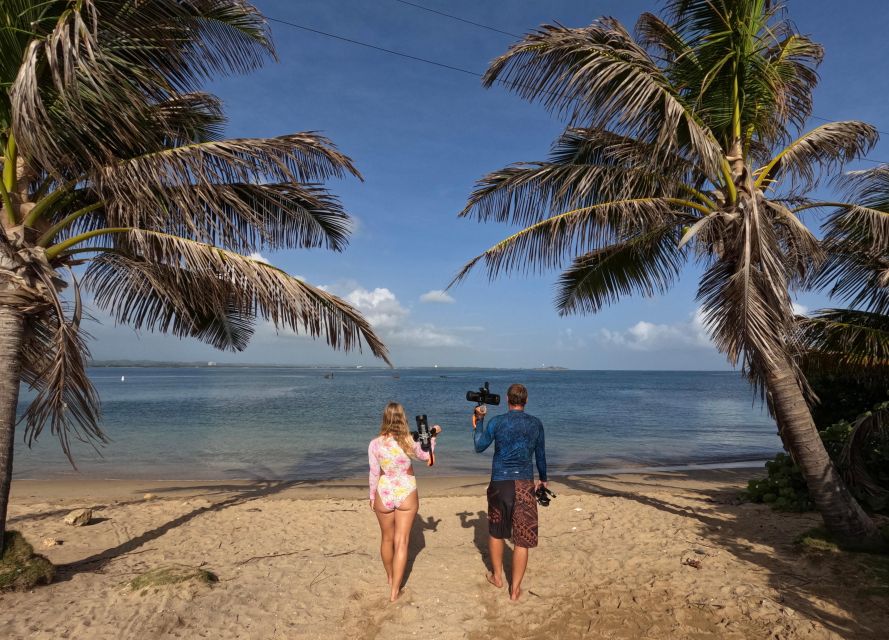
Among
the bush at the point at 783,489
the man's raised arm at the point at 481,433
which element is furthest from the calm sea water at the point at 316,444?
the man's raised arm at the point at 481,433

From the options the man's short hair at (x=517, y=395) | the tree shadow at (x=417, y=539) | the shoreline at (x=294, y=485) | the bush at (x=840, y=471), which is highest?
the man's short hair at (x=517, y=395)

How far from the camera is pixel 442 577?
5.00 metres

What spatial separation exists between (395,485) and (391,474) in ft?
0.32

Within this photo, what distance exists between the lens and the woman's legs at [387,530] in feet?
14.2

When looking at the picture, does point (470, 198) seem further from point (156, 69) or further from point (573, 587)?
point (573, 587)

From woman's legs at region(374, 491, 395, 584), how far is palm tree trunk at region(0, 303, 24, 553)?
3.11m

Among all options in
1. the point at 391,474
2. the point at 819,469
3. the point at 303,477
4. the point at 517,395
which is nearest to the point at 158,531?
the point at 391,474

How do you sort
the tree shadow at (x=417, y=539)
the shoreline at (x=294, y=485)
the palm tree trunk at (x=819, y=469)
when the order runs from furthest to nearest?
the shoreline at (x=294, y=485) → the tree shadow at (x=417, y=539) → the palm tree trunk at (x=819, y=469)

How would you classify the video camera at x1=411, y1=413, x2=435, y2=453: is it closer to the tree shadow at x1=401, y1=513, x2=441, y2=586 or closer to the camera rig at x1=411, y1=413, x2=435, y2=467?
the camera rig at x1=411, y1=413, x2=435, y2=467

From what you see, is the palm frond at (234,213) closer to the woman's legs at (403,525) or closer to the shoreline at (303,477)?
the woman's legs at (403,525)

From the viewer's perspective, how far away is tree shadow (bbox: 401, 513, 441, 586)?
17.1ft

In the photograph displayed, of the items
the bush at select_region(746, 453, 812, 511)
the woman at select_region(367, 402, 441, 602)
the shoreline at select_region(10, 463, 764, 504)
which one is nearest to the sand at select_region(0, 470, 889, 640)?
the bush at select_region(746, 453, 812, 511)

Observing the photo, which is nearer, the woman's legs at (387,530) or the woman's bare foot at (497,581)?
the woman's legs at (387,530)

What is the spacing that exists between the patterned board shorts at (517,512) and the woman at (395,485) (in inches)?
28.5
